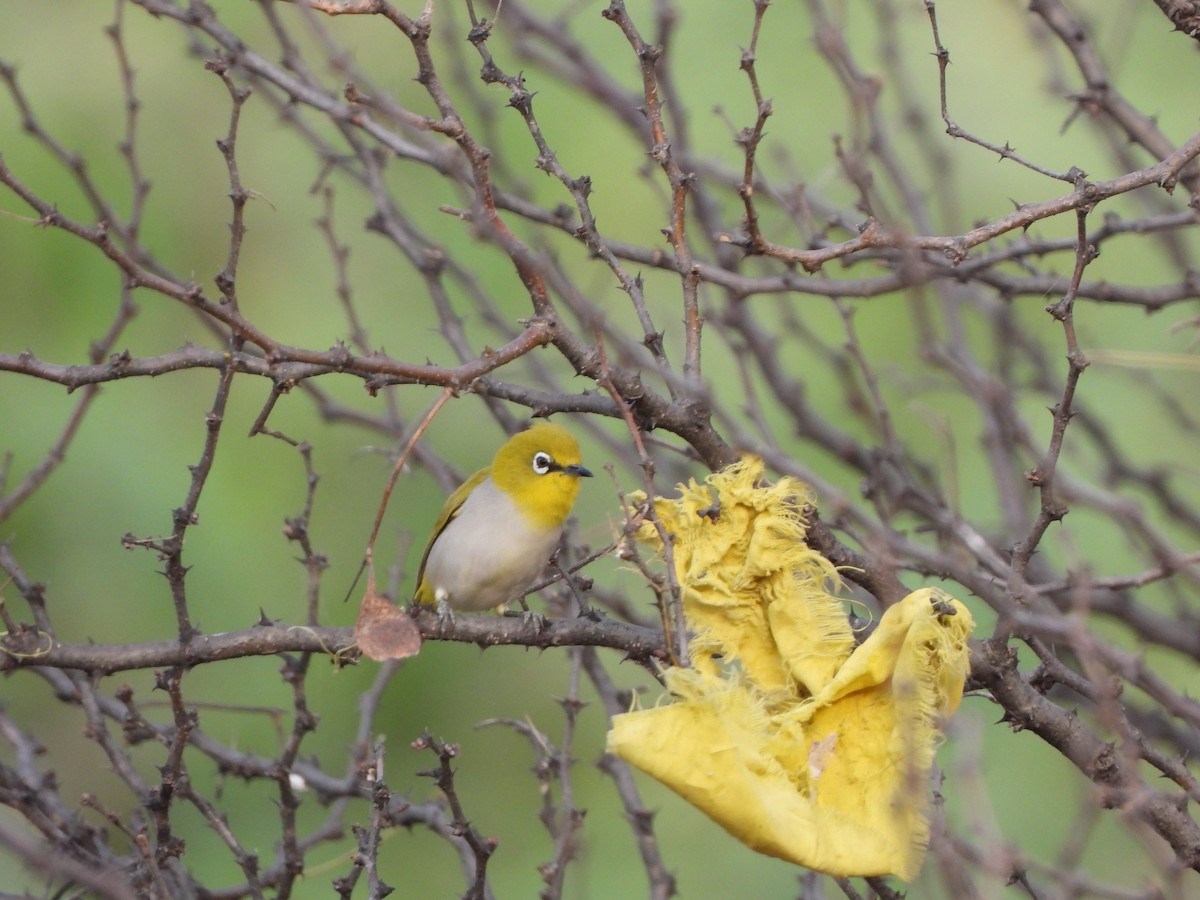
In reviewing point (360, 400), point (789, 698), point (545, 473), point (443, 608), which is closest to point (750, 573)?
point (789, 698)

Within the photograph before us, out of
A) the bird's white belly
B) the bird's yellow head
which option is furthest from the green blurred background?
the bird's yellow head

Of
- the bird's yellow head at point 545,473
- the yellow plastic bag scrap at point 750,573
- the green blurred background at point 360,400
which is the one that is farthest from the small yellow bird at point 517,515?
the yellow plastic bag scrap at point 750,573

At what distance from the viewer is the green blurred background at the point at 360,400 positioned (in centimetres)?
669

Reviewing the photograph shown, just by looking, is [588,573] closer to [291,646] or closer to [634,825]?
[634,825]

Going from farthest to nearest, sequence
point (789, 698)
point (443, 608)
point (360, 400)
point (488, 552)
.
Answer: point (360, 400) → point (488, 552) → point (443, 608) → point (789, 698)

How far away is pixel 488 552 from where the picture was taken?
169 inches

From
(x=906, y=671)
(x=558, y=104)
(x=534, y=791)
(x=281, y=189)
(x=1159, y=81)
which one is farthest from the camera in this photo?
(x=558, y=104)

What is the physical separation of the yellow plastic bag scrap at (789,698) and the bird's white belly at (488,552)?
1.77 metres

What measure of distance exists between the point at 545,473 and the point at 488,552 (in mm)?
306

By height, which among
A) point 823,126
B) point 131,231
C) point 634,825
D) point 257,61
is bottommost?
point 634,825

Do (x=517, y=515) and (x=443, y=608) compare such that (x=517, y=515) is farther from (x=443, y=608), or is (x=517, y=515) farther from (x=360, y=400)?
(x=360, y=400)

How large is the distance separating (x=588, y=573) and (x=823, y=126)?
305 centimetres

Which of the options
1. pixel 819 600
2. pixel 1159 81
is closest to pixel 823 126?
pixel 1159 81

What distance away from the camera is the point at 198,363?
2359 mm
